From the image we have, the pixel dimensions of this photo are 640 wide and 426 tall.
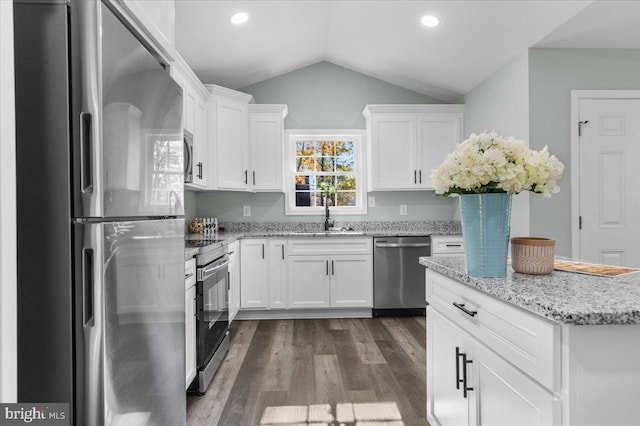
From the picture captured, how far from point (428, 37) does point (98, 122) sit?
134 inches

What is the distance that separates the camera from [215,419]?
7.06 feet

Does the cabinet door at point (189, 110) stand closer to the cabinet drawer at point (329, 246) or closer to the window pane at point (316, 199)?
the cabinet drawer at point (329, 246)

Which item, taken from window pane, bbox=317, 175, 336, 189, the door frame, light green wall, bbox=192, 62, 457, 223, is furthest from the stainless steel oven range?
the door frame

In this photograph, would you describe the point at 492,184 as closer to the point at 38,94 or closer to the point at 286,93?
the point at 38,94

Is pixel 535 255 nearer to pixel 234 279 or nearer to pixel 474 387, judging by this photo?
pixel 474 387

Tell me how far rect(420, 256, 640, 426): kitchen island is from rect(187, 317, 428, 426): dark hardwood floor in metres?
0.76

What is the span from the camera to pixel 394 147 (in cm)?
453

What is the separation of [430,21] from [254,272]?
9.80 ft

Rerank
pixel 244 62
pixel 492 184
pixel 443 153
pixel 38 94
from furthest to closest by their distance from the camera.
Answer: pixel 443 153, pixel 244 62, pixel 492 184, pixel 38 94

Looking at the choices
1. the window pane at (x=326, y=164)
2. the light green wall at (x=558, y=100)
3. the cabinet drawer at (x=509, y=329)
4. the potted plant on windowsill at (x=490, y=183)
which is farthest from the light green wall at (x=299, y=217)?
the potted plant on windowsill at (x=490, y=183)

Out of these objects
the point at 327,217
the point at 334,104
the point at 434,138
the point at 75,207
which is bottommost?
the point at 327,217

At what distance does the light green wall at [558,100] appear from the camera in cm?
324

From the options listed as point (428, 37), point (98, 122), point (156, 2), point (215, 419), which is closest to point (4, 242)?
point (98, 122)

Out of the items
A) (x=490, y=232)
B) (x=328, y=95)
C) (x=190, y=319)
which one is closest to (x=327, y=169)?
(x=328, y=95)
